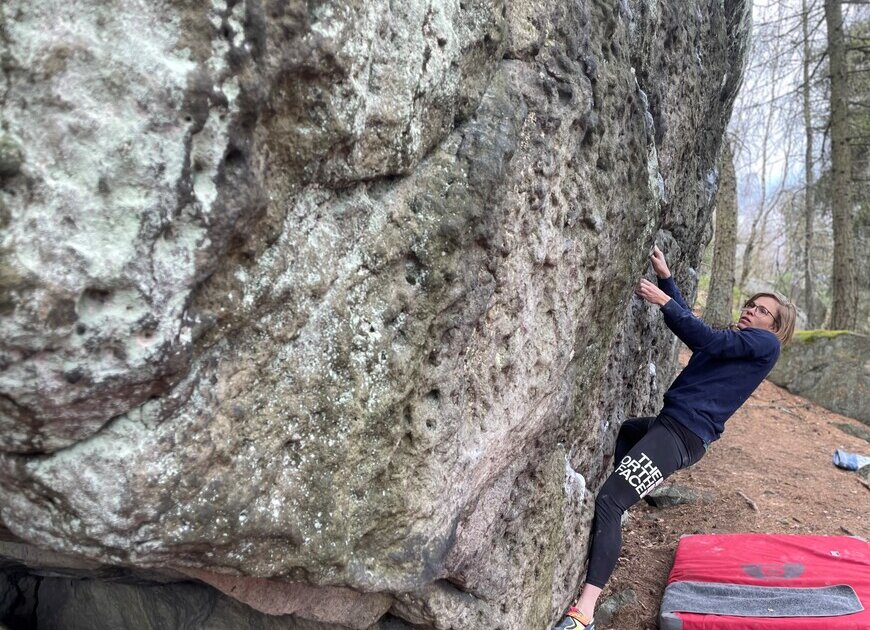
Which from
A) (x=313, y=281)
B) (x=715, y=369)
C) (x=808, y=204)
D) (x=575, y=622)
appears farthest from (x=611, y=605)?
(x=808, y=204)

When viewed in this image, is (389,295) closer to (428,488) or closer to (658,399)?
(428,488)

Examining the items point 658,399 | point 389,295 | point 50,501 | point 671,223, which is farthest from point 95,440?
point 658,399

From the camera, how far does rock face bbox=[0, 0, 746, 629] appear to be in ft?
5.45

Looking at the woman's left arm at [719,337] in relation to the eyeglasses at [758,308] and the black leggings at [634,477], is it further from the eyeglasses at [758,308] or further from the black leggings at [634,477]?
the black leggings at [634,477]

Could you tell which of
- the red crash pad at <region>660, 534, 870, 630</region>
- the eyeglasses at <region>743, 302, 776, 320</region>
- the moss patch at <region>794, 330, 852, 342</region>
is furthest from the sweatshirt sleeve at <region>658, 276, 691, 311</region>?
the moss patch at <region>794, 330, 852, 342</region>

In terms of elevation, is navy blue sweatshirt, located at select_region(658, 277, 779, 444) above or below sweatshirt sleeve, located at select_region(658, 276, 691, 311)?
below

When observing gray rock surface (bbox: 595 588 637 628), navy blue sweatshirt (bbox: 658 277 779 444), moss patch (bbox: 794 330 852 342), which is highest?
moss patch (bbox: 794 330 852 342)

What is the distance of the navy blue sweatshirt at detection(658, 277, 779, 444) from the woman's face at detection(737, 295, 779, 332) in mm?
109

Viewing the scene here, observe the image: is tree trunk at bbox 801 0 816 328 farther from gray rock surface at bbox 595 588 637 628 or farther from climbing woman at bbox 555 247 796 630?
gray rock surface at bbox 595 588 637 628

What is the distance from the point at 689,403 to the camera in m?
4.12

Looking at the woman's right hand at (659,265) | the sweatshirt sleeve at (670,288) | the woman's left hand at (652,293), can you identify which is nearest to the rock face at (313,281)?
the woman's left hand at (652,293)

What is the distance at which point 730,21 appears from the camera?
19.7 ft

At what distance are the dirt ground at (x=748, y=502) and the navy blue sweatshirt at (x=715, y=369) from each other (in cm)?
119

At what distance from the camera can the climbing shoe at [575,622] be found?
3.80 m
